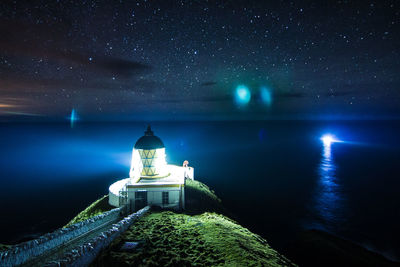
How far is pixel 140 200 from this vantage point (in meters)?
15.3

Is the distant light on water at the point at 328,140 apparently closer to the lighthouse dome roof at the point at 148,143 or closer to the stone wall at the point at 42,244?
the lighthouse dome roof at the point at 148,143

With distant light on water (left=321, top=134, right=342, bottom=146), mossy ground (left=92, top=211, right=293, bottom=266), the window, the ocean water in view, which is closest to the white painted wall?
the window

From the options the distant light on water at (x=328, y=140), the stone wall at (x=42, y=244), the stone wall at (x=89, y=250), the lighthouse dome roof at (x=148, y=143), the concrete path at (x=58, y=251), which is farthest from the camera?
the distant light on water at (x=328, y=140)

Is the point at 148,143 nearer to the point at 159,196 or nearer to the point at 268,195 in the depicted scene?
the point at 159,196

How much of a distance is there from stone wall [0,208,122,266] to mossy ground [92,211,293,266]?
7.90 feet

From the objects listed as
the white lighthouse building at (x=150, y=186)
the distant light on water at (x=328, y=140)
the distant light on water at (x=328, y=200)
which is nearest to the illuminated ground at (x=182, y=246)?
the white lighthouse building at (x=150, y=186)

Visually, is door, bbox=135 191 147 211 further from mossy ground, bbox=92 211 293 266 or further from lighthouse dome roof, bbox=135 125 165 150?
lighthouse dome roof, bbox=135 125 165 150

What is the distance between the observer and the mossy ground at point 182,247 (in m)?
8.36

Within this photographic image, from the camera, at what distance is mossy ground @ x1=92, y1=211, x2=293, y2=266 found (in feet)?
27.4

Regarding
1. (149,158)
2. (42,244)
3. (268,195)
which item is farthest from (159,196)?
(268,195)

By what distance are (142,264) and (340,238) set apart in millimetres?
23079

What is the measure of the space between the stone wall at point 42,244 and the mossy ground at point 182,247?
241 cm

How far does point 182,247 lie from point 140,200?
Answer: 6.84 metres

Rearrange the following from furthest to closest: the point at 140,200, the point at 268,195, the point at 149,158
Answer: the point at 268,195, the point at 149,158, the point at 140,200
